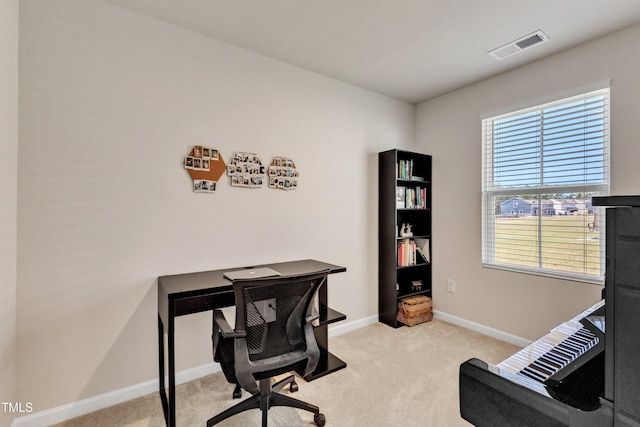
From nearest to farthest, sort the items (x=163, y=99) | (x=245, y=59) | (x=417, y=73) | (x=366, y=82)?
(x=163, y=99)
(x=245, y=59)
(x=417, y=73)
(x=366, y=82)

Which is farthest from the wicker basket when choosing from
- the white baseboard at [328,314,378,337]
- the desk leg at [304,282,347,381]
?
the desk leg at [304,282,347,381]

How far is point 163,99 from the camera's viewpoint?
215 cm

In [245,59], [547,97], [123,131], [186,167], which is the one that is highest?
[245,59]

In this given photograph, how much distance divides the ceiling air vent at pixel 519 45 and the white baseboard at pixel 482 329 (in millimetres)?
2510

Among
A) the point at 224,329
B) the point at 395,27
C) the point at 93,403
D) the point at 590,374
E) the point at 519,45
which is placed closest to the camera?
the point at 590,374

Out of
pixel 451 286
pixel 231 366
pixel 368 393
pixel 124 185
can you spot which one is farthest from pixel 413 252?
pixel 124 185

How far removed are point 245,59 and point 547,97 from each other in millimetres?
2595

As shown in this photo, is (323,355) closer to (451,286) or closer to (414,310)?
(414,310)

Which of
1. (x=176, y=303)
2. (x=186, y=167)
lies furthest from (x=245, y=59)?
(x=176, y=303)

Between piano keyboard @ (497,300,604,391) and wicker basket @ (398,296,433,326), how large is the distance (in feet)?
6.73

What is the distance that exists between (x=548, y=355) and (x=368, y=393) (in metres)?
1.41

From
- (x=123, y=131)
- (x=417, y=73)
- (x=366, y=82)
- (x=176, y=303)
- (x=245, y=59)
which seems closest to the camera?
(x=176, y=303)

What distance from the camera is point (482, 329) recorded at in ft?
10.0

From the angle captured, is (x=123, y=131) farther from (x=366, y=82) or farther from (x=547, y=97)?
(x=547, y=97)
